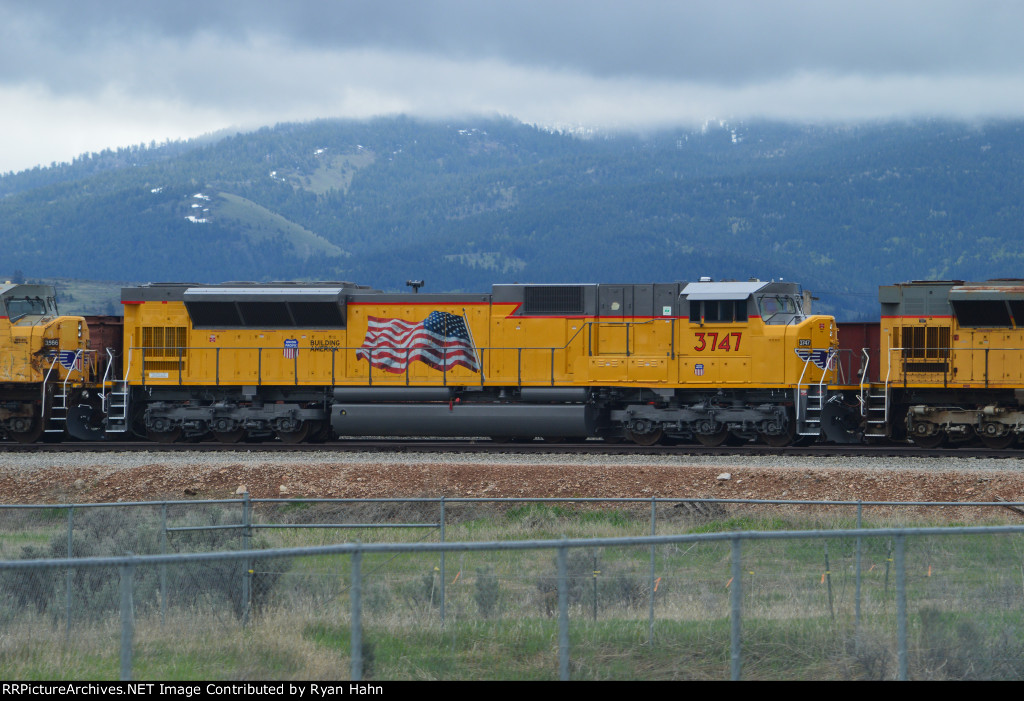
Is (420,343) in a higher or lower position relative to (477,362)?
higher

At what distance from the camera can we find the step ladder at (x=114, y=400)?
25.9 meters

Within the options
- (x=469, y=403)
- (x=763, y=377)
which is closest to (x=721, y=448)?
(x=763, y=377)

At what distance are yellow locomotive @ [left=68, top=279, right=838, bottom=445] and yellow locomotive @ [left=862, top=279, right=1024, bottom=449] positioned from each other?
162 cm

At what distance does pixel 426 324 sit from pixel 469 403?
2254 mm

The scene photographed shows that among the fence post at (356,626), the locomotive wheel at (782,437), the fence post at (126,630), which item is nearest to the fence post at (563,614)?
the fence post at (356,626)

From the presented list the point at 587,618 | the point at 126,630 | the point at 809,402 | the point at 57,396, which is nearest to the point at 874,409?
the point at 809,402

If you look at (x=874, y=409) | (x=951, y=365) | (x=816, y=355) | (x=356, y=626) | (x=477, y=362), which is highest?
(x=816, y=355)

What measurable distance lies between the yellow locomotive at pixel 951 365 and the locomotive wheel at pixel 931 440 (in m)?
0.02

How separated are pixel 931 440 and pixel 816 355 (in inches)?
141

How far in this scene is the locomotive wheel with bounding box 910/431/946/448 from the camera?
2483 centimetres

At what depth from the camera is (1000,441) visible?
24.4 metres

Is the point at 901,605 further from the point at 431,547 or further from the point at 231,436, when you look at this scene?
the point at 231,436

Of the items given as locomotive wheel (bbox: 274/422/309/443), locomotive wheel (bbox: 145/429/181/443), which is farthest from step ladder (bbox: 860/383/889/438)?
locomotive wheel (bbox: 145/429/181/443)
